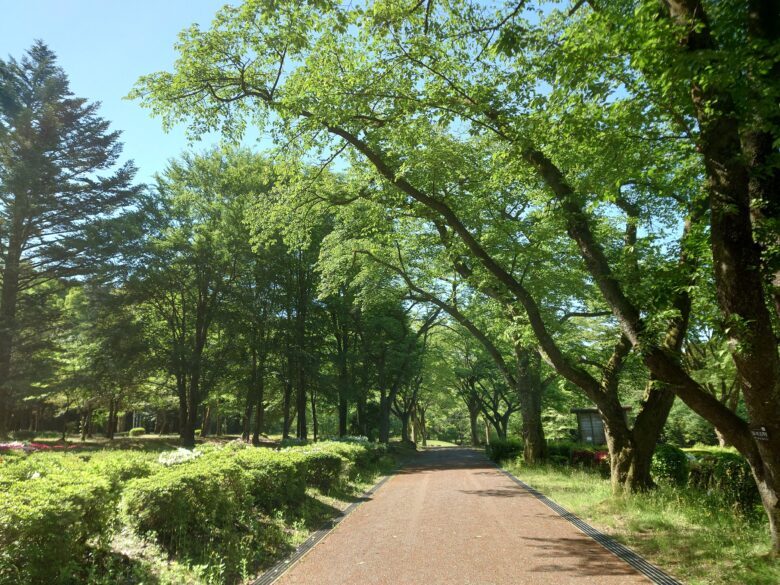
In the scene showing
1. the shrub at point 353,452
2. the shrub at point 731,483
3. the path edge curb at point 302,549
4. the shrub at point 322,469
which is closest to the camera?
the path edge curb at point 302,549

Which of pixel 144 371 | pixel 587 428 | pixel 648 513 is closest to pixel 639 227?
pixel 648 513

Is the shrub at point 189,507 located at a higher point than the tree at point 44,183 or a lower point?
lower

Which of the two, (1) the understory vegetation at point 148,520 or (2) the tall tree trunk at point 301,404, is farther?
(2) the tall tree trunk at point 301,404

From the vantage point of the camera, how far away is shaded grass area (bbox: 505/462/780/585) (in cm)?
493

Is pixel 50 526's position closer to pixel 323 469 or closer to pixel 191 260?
pixel 323 469

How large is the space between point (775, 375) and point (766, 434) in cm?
71

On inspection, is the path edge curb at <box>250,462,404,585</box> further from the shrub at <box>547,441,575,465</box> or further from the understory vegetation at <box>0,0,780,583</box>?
the shrub at <box>547,441,575,465</box>

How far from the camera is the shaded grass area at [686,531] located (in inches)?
194

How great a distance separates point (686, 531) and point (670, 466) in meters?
3.78

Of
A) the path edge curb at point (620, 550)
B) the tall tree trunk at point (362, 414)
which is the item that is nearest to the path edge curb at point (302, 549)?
the path edge curb at point (620, 550)

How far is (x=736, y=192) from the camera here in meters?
5.10

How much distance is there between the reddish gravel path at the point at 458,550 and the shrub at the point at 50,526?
203 cm

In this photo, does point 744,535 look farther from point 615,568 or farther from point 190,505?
point 190,505

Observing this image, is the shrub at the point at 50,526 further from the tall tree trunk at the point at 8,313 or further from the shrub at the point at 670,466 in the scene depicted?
the tall tree trunk at the point at 8,313
